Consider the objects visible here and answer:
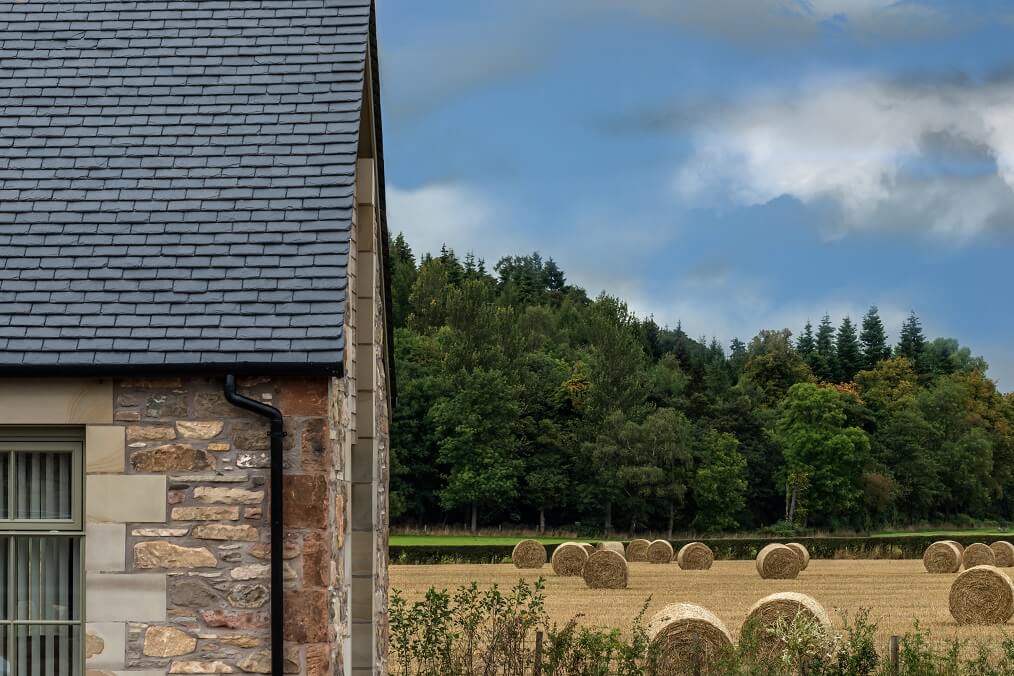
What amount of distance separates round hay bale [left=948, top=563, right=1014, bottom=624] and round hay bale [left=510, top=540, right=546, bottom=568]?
19.0 m

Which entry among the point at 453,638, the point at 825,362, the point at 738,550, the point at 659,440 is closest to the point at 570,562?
the point at 738,550

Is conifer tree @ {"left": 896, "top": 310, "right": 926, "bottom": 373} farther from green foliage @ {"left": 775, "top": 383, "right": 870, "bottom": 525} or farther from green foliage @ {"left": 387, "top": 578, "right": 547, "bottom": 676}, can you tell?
green foliage @ {"left": 387, "top": 578, "right": 547, "bottom": 676}

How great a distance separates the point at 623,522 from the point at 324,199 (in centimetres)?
7007

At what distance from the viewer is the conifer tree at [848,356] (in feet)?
362

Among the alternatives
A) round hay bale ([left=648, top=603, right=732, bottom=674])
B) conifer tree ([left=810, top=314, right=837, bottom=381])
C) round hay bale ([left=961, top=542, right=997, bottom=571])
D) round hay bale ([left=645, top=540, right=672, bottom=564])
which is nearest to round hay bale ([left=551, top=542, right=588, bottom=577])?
round hay bale ([left=645, top=540, right=672, bottom=564])

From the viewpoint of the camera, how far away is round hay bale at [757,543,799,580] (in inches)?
1412

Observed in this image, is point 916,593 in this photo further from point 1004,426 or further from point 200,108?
point 1004,426

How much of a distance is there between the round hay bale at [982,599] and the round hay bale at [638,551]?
23.7m

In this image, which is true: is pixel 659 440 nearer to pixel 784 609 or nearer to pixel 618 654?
pixel 784 609

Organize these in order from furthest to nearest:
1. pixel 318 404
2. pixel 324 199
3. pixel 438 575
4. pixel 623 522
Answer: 1. pixel 623 522
2. pixel 438 575
3. pixel 324 199
4. pixel 318 404

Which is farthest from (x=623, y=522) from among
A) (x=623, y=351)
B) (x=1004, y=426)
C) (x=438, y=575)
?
(x=438, y=575)

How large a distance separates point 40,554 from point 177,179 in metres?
2.67

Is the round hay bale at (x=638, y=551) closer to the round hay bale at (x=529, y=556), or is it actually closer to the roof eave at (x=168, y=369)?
the round hay bale at (x=529, y=556)

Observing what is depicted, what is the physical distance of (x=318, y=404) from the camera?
850 cm
